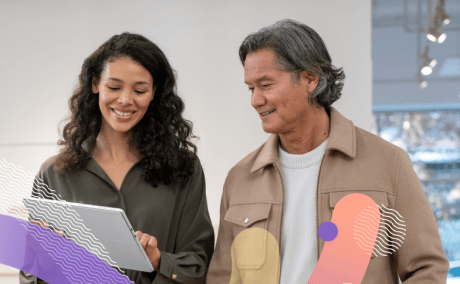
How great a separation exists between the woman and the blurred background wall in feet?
4.28

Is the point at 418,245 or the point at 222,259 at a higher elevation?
the point at 418,245

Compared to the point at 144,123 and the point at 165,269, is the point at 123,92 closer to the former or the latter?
the point at 144,123

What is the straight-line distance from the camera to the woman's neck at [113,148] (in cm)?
137

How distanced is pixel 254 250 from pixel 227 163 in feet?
5.05

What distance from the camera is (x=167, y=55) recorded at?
9.00ft

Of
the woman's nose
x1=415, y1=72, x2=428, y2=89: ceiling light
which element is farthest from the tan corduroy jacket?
x1=415, y1=72, x2=428, y2=89: ceiling light

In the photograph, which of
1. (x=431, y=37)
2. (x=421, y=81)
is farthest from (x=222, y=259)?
(x=431, y=37)

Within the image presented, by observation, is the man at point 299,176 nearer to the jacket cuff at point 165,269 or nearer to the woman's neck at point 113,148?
the jacket cuff at point 165,269

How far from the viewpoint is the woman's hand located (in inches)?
43.3

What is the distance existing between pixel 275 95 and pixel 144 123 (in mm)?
500

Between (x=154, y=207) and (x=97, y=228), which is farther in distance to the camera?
(x=154, y=207)

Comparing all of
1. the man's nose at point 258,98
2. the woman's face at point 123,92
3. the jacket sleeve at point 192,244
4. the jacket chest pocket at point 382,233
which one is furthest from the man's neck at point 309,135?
the woman's face at point 123,92

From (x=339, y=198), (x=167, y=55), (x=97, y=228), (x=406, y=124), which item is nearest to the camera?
(x=97, y=228)

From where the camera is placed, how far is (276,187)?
4.11 feet
